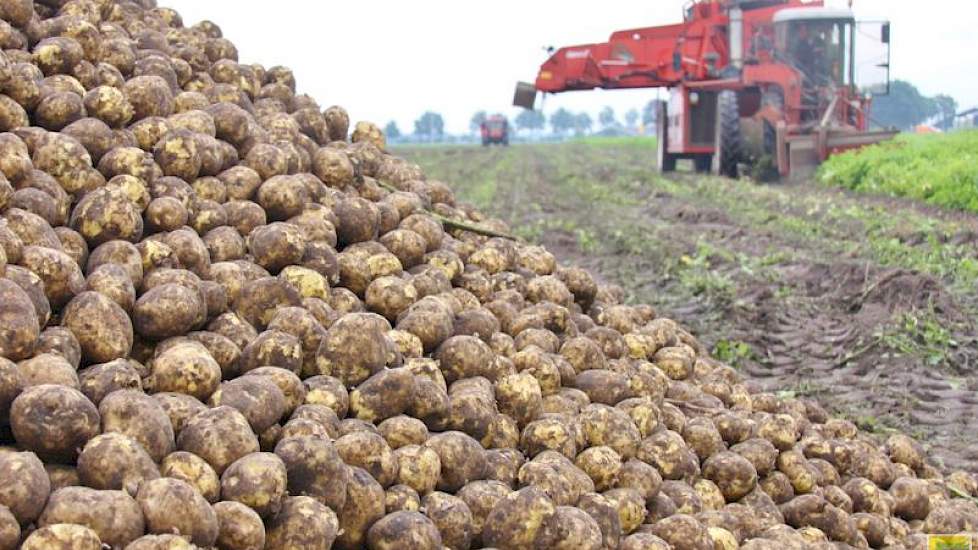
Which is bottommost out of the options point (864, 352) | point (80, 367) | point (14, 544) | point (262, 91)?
point (864, 352)

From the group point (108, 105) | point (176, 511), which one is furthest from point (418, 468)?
point (108, 105)

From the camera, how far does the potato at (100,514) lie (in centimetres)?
230

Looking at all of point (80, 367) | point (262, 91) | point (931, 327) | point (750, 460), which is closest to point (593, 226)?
point (931, 327)

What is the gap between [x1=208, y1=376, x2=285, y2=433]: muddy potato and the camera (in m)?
2.89

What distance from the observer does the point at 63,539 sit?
2207 mm

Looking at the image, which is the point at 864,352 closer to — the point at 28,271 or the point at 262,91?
the point at 262,91

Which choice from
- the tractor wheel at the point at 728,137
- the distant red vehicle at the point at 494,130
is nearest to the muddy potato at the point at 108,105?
the tractor wheel at the point at 728,137

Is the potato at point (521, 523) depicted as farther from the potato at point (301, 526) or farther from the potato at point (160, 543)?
the potato at point (160, 543)

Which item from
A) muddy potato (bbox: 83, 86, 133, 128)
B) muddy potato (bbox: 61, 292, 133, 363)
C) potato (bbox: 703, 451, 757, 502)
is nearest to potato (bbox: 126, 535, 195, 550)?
muddy potato (bbox: 61, 292, 133, 363)

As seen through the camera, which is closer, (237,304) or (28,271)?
(28,271)

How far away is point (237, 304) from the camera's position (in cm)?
361

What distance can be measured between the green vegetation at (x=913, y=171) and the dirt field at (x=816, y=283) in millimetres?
593

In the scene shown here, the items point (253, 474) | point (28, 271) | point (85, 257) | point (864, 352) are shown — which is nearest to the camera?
point (253, 474)

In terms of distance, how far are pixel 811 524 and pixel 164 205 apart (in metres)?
2.59
